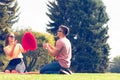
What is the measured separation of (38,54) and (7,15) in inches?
351

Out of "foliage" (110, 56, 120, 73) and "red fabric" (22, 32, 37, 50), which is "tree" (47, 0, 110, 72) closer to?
"foliage" (110, 56, 120, 73)

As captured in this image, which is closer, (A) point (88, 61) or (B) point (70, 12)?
(A) point (88, 61)

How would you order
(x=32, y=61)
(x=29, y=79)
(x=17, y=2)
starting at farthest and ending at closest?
1. (x=32, y=61)
2. (x=17, y=2)
3. (x=29, y=79)

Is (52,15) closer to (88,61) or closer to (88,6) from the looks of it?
(88,6)

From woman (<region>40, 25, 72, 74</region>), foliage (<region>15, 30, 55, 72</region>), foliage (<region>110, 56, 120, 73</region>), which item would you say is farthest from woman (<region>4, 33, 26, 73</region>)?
foliage (<region>110, 56, 120, 73</region>)

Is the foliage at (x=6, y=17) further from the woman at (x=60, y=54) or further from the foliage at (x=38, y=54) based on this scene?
the woman at (x=60, y=54)

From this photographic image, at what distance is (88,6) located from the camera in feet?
160

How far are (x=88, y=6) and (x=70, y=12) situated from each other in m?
2.51

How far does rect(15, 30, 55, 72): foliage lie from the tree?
1570mm

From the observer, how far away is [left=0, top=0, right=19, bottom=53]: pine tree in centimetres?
4362

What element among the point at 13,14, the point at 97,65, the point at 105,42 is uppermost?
the point at 13,14

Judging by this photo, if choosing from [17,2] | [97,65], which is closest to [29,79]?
[97,65]

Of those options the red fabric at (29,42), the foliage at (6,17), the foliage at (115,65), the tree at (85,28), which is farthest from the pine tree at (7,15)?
the red fabric at (29,42)

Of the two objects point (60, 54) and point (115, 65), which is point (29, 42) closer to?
point (60, 54)
